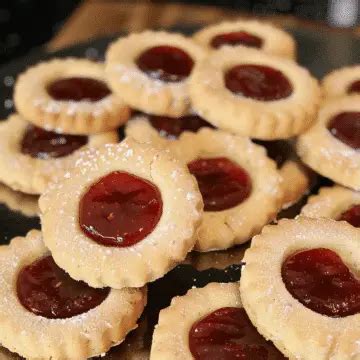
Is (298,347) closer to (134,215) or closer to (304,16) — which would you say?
(134,215)

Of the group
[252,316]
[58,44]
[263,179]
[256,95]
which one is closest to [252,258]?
[252,316]

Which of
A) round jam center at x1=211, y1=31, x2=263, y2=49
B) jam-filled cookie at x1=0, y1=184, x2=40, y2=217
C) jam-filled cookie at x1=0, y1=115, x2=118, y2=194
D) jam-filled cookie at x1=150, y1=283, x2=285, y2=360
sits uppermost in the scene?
round jam center at x1=211, y1=31, x2=263, y2=49

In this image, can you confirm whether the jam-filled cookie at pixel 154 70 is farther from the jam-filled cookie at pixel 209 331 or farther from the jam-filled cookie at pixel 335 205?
the jam-filled cookie at pixel 209 331

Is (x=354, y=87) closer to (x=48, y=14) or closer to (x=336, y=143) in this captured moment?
(x=336, y=143)

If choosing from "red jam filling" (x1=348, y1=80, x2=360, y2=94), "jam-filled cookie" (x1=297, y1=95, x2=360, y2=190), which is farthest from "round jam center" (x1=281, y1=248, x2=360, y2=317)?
"red jam filling" (x1=348, y1=80, x2=360, y2=94)

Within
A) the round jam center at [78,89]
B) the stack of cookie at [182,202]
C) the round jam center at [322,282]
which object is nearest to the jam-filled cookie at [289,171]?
the stack of cookie at [182,202]

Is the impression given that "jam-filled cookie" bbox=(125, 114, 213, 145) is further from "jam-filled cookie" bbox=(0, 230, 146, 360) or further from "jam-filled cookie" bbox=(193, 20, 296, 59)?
"jam-filled cookie" bbox=(0, 230, 146, 360)

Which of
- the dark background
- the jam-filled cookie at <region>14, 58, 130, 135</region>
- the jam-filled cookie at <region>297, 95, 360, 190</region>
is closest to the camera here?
the jam-filled cookie at <region>297, 95, 360, 190</region>

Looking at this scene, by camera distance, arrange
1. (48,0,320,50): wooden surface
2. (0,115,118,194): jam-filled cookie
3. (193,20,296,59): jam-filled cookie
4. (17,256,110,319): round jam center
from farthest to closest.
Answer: (48,0,320,50): wooden surface → (193,20,296,59): jam-filled cookie → (0,115,118,194): jam-filled cookie → (17,256,110,319): round jam center

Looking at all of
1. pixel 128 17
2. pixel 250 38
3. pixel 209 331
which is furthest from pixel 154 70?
pixel 128 17
